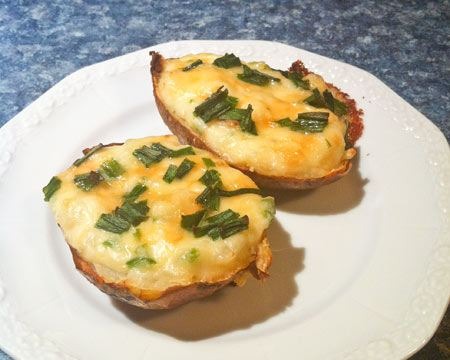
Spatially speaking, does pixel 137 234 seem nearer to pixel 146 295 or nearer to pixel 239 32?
pixel 146 295

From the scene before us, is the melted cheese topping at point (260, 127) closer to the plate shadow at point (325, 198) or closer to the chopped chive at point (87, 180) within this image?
the plate shadow at point (325, 198)

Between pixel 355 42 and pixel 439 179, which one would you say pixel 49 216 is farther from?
pixel 355 42

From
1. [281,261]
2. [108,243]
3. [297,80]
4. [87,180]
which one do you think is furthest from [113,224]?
[297,80]

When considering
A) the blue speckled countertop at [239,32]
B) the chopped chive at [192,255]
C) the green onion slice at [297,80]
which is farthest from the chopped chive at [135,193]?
the blue speckled countertop at [239,32]

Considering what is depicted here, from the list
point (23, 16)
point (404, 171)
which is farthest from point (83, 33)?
point (404, 171)

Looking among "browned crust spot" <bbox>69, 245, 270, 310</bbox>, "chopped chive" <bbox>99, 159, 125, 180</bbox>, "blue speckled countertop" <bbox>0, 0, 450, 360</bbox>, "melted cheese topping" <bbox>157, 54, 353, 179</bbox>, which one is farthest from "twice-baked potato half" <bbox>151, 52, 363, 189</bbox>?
"blue speckled countertop" <bbox>0, 0, 450, 360</bbox>

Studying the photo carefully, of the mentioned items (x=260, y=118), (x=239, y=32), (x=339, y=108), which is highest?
(x=260, y=118)

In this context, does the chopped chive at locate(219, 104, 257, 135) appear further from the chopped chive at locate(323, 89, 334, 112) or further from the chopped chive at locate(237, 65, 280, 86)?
the chopped chive at locate(323, 89, 334, 112)
